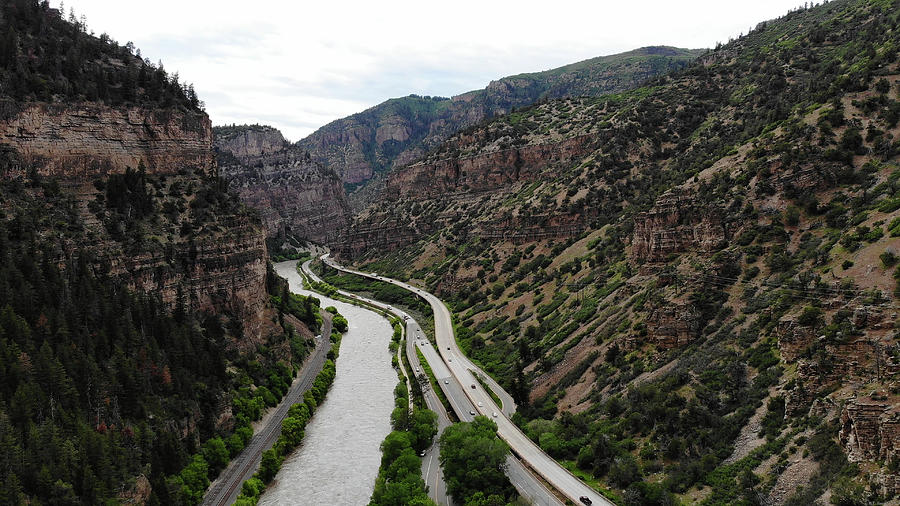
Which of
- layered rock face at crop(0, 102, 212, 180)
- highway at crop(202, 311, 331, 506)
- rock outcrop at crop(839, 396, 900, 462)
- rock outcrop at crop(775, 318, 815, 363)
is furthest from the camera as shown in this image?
layered rock face at crop(0, 102, 212, 180)

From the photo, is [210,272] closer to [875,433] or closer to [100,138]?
[100,138]

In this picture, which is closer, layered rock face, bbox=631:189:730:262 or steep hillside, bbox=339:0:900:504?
steep hillside, bbox=339:0:900:504

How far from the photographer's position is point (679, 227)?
174 feet

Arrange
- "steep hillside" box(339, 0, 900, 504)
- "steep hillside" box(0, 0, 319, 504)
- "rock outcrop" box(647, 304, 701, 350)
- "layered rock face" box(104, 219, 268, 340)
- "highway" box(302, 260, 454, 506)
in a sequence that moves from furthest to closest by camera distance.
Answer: "layered rock face" box(104, 219, 268, 340)
"rock outcrop" box(647, 304, 701, 350)
"highway" box(302, 260, 454, 506)
"steep hillside" box(0, 0, 319, 504)
"steep hillside" box(339, 0, 900, 504)

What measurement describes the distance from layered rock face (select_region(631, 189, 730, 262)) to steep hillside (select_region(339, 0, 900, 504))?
0.14 meters

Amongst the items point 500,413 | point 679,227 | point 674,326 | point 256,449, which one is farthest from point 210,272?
point 679,227

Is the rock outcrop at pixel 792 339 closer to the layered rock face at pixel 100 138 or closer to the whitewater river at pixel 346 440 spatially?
the whitewater river at pixel 346 440

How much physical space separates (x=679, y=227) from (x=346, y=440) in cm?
3459

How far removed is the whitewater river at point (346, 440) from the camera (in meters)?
46.1

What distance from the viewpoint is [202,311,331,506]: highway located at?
148 feet

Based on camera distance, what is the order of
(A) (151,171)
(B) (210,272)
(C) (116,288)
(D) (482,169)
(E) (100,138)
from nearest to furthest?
(C) (116,288) → (E) (100,138) → (B) (210,272) → (A) (151,171) → (D) (482,169)

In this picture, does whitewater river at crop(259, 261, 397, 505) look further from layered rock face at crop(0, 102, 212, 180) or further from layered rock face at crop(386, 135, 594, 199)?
layered rock face at crop(386, 135, 594, 199)

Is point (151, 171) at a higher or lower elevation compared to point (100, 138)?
lower

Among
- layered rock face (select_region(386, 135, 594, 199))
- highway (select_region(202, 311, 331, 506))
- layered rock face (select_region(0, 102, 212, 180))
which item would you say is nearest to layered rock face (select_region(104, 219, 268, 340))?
highway (select_region(202, 311, 331, 506))
